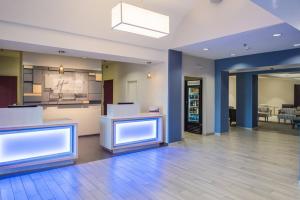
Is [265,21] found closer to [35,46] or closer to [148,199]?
[148,199]

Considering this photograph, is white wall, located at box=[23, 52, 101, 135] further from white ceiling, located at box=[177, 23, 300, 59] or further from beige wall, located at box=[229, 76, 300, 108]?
beige wall, located at box=[229, 76, 300, 108]

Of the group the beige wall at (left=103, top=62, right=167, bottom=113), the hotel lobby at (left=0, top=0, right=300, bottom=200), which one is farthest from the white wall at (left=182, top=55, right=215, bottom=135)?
the beige wall at (left=103, top=62, right=167, bottom=113)

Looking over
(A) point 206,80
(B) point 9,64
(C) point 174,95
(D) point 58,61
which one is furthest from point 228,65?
(B) point 9,64

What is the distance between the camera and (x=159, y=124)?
6.16 meters

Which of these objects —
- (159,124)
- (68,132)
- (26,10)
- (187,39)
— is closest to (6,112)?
(68,132)

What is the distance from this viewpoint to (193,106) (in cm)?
808

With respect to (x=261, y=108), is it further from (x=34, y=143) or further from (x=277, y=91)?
(x=34, y=143)

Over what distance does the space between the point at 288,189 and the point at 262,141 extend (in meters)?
3.73

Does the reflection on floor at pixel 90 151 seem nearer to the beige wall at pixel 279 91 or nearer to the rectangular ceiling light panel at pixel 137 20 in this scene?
the rectangular ceiling light panel at pixel 137 20

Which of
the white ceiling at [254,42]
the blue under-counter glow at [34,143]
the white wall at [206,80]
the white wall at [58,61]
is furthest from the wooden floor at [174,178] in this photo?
the white wall at [58,61]

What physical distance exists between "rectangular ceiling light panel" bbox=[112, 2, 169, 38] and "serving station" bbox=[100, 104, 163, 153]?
2482mm

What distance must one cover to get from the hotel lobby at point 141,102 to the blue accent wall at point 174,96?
31 millimetres

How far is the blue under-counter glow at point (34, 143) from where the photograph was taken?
12.6 ft

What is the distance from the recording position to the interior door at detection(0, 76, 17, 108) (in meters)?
7.62
